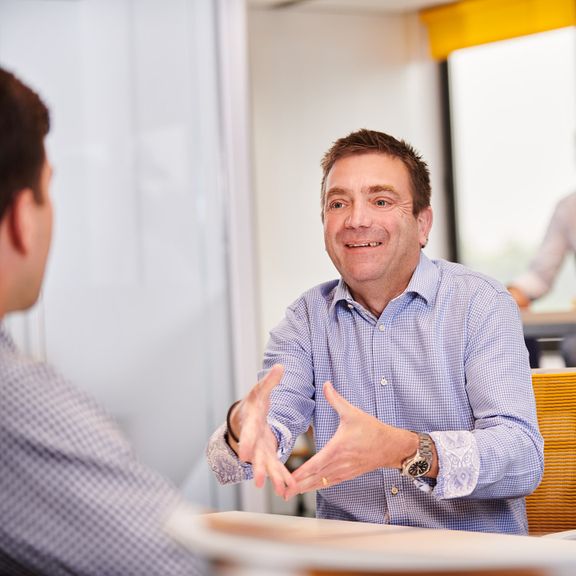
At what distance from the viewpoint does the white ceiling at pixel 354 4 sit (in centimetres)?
604

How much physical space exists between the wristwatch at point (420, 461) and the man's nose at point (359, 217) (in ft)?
1.77

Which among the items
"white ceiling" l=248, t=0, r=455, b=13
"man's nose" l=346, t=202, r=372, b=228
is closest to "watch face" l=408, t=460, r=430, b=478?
"man's nose" l=346, t=202, r=372, b=228

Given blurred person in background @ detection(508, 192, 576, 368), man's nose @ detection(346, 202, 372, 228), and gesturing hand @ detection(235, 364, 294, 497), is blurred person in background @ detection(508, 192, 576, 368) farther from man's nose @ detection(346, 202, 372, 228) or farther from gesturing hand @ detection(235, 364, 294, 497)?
gesturing hand @ detection(235, 364, 294, 497)

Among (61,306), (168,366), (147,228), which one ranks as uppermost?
(147,228)

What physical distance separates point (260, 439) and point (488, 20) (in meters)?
5.19

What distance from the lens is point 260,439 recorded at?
160 cm

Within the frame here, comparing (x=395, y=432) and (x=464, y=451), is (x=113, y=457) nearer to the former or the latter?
(x=395, y=432)

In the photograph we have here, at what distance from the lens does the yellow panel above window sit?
19.8ft

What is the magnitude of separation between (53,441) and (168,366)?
11.9 ft

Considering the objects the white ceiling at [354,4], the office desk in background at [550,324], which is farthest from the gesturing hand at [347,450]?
the white ceiling at [354,4]

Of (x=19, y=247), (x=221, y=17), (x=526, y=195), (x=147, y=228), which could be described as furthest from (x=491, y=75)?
(x=19, y=247)

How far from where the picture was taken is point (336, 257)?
2.14m

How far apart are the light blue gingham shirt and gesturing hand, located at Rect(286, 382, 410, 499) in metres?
0.14

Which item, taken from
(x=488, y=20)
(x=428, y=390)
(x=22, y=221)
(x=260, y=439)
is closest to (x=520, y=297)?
(x=488, y=20)
